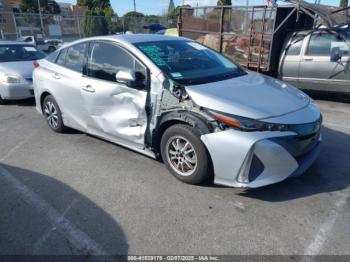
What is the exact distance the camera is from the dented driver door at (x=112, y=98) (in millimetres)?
3730

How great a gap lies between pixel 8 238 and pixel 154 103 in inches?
76.1

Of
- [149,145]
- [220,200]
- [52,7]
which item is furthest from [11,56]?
[52,7]

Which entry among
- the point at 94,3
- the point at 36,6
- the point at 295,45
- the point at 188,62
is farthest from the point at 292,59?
the point at 94,3

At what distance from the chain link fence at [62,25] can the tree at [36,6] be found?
59.6 feet

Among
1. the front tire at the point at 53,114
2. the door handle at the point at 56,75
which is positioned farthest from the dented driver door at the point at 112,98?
the front tire at the point at 53,114

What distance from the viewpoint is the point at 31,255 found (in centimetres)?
251

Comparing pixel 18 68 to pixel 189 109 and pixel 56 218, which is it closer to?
pixel 56 218

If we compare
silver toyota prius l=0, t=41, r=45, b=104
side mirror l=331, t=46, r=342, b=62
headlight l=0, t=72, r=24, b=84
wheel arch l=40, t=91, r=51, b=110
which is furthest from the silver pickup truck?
headlight l=0, t=72, r=24, b=84

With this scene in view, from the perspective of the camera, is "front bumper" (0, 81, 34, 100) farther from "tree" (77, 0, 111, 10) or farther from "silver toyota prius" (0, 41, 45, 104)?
"tree" (77, 0, 111, 10)

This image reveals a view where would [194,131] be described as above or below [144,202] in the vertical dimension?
above

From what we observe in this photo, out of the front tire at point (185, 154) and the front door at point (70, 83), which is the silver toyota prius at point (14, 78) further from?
the front tire at point (185, 154)

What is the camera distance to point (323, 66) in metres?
6.88

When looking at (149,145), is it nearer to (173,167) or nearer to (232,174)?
(173,167)

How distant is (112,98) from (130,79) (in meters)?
0.50
